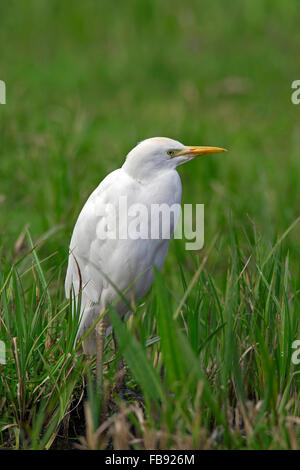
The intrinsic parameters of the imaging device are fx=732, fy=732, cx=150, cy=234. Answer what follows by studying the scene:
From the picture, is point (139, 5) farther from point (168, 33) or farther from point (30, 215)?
point (30, 215)

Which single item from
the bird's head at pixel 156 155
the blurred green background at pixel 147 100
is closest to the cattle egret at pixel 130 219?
the bird's head at pixel 156 155

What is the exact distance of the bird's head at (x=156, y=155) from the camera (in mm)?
1844

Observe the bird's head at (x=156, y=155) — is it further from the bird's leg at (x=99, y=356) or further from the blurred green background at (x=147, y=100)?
the blurred green background at (x=147, y=100)

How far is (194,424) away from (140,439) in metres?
0.15

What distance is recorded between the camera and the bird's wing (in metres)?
1.94

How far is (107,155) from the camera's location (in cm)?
481

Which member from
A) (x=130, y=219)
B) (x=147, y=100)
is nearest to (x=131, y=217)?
(x=130, y=219)

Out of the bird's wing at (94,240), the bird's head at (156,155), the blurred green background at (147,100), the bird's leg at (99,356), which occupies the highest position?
the blurred green background at (147,100)

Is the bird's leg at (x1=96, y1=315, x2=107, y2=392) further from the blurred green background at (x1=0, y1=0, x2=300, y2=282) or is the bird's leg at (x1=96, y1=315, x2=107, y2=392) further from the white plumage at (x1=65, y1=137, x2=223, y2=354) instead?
the blurred green background at (x1=0, y1=0, x2=300, y2=282)

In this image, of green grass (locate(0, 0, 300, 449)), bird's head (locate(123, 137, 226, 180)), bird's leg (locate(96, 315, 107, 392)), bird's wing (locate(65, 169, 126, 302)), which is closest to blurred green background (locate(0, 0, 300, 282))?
green grass (locate(0, 0, 300, 449))

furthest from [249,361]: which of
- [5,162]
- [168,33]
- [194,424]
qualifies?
[168,33]

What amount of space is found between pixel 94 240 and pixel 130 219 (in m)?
0.17

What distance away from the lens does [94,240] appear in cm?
202
